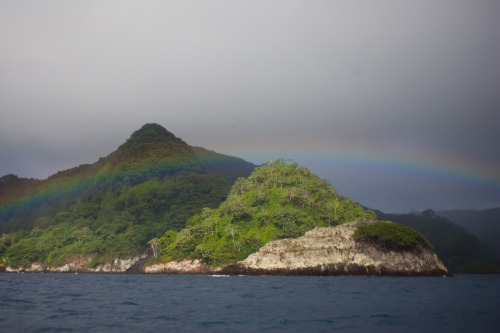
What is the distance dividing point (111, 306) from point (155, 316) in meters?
A: 7.43

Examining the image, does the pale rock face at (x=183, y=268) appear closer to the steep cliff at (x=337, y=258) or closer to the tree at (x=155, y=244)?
the tree at (x=155, y=244)

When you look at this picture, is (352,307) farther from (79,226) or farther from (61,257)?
(79,226)

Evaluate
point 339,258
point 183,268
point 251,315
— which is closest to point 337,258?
point 339,258

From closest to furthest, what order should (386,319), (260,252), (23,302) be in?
(386,319) → (23,302) → (260,252)

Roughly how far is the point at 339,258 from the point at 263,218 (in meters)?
35.7

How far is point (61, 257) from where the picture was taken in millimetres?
167250

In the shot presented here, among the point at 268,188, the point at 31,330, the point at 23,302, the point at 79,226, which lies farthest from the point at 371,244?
the point at 79,226

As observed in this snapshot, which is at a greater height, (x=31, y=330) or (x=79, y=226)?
(x=79, y=226)

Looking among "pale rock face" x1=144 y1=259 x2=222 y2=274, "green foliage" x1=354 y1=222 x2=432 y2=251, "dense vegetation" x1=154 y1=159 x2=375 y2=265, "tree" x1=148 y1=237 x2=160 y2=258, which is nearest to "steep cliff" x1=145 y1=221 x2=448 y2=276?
"green foliage" x1=354 y1=222 x2=432 y2=251

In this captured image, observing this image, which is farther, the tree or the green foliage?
the tree

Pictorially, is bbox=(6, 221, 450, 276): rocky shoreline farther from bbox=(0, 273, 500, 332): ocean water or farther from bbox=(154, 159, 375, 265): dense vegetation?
bbox=(0, 273, 500, 332): ocean water

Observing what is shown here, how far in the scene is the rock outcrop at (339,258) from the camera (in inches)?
3666

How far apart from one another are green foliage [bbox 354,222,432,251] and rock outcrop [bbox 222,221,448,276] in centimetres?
125

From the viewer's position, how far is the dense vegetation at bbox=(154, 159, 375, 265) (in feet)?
387
